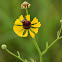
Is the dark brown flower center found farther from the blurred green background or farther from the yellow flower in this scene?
the blurred green background

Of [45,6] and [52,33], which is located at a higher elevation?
[45,6]

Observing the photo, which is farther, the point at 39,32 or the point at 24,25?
the point at 39,32

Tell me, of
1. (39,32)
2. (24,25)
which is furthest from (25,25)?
(39,32)

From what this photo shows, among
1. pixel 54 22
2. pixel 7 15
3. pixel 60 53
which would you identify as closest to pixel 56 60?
pixel 60 53

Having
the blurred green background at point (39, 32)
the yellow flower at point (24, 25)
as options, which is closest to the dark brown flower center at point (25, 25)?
the yellow flower at point (24, 25)

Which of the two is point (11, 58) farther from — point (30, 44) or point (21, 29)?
point (21, 29)

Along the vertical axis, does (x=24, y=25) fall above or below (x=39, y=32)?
above

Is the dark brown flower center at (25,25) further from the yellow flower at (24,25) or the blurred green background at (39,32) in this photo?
the blurred green background at (39,32)

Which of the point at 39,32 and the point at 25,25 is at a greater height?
the point at 25,25

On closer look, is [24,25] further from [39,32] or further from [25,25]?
[39,32]

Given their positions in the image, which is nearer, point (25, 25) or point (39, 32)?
point (25, 25)
